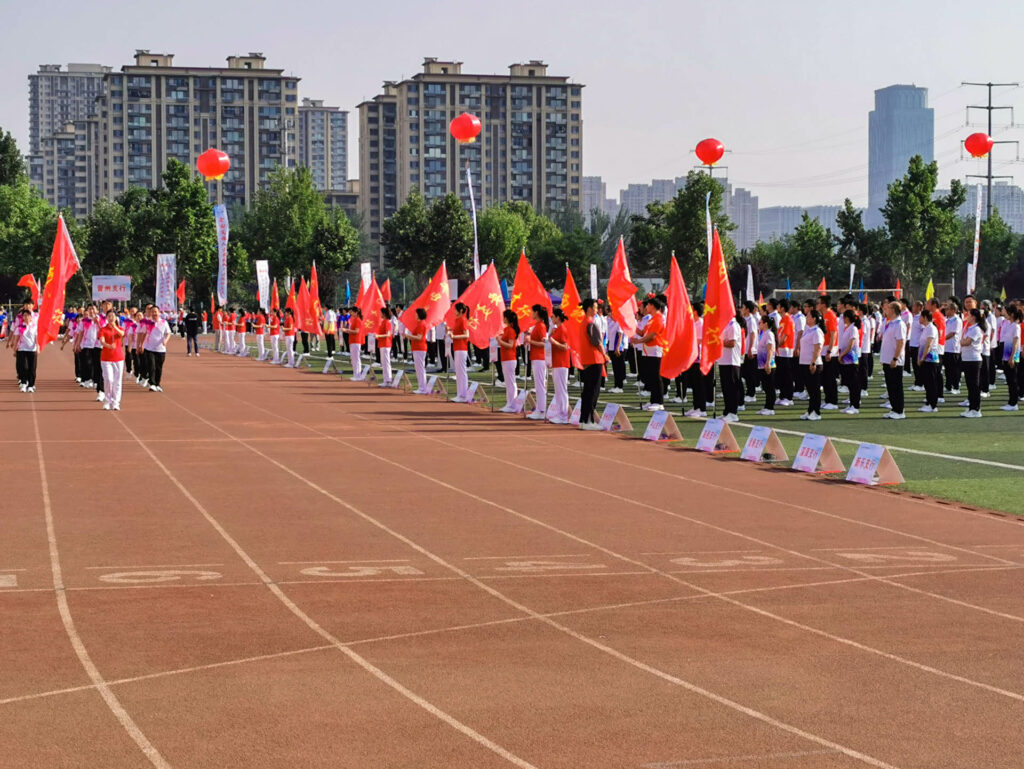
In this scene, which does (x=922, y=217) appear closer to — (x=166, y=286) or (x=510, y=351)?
(x=166, y=286)

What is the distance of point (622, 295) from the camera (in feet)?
88.0

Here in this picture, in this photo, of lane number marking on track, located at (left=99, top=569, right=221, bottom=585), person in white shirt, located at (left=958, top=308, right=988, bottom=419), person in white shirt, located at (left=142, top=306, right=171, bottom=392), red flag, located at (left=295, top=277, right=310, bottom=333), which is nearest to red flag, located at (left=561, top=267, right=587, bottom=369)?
person in white shirt, located at (left=958, top=308, right=988, bottom=419)

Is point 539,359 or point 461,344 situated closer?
point 539,359

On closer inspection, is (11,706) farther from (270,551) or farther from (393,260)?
(393,260)

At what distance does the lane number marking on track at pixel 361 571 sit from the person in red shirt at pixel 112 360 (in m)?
16.0

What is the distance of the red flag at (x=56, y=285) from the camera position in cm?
2827

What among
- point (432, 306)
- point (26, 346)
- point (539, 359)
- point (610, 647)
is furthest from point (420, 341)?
point (610, 647)

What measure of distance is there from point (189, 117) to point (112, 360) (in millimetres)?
172811

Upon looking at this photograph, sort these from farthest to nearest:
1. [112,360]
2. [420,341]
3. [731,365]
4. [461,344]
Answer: [420,341]
[461,344]
[112,360]
[731,365]

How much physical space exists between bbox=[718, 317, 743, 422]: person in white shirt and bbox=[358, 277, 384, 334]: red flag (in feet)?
43.3

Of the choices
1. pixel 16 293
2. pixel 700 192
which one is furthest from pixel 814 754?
pixel 16 293

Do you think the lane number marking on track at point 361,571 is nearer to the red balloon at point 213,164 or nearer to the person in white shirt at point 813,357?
the person in white shirt at point 813,357

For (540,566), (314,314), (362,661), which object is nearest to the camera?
(362,661)

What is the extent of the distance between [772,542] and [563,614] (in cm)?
338
